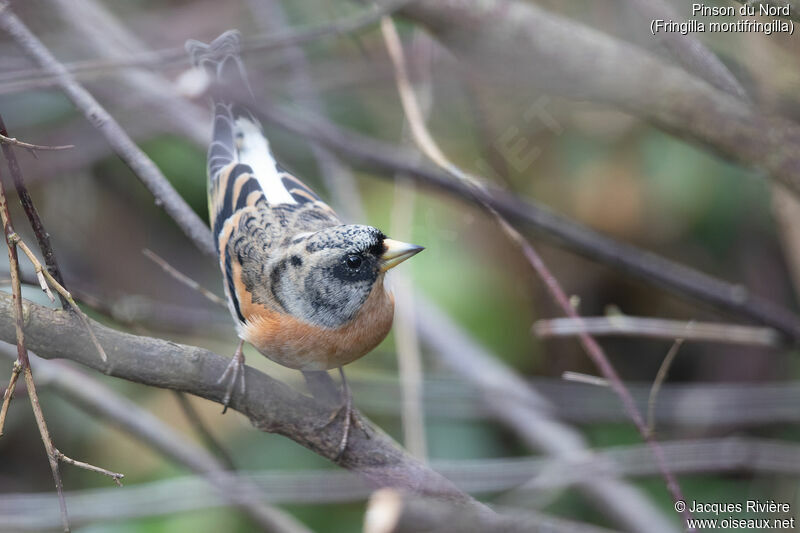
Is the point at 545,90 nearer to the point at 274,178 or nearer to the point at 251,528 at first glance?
the point at 274,178

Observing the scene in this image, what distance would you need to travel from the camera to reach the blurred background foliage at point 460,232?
396 cm

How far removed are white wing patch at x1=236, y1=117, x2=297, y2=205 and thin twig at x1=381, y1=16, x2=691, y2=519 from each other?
611 mm

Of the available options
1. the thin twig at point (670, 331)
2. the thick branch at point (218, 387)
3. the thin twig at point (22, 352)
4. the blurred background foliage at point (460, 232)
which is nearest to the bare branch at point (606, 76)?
the thin twig at point (670, 331)

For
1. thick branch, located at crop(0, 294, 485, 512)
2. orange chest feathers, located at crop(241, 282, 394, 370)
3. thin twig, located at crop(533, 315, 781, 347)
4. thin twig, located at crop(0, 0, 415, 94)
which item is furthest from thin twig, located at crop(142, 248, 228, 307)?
thin twig, located at crop(533, 315, 781, 347)

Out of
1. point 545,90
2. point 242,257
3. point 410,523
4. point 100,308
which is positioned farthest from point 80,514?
point 545,90

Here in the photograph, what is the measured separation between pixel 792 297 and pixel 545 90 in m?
2.33

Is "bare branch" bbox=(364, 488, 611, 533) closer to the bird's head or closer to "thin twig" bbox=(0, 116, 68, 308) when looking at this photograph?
"thin twig" bbox=(0, 116, 68, 308)

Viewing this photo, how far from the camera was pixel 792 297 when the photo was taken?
4.32 metres

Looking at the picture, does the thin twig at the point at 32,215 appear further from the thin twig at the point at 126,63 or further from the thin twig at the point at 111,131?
the thin twig at the point at 111,131

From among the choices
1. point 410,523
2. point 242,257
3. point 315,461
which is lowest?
point 410,523

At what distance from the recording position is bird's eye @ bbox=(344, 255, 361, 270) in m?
2.46

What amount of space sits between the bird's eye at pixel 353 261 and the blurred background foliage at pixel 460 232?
135cm

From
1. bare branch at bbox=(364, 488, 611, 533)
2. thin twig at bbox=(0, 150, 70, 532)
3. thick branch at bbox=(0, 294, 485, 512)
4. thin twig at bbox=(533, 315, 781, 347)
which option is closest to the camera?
bare branch at bbox=(364, 488, 611, 533)

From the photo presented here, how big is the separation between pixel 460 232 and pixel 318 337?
7.13 ft
